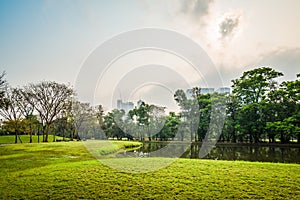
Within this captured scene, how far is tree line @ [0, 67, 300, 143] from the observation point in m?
34.0

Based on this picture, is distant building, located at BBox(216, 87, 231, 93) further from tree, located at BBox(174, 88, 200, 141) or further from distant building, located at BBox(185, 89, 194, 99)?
distant building, located at BBox(185, 89, 194, 99)

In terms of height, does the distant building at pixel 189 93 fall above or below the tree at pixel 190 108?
above

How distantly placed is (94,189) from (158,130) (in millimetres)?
50079

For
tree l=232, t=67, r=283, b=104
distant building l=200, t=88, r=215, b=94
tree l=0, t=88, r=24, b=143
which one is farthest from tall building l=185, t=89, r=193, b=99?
tree l=0, t=88, r=24, b=143

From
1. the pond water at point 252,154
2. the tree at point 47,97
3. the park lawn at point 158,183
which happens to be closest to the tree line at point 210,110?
the tree at point 47,97

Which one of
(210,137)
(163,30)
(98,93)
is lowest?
(210,137)

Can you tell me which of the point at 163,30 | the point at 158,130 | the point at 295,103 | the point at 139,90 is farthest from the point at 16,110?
the point at 295,103

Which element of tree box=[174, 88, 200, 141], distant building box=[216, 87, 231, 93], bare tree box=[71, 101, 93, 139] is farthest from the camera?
bare tree box=[71, 101, 93, 139]

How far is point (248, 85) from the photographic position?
3706 centimetres

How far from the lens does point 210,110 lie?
1658 inches

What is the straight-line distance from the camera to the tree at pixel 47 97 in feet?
129

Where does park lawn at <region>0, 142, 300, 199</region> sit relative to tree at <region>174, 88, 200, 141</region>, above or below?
below

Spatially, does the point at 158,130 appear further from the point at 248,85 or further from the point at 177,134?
the point at 248,85

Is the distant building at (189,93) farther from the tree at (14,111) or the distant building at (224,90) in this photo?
the tree at (14,111)
